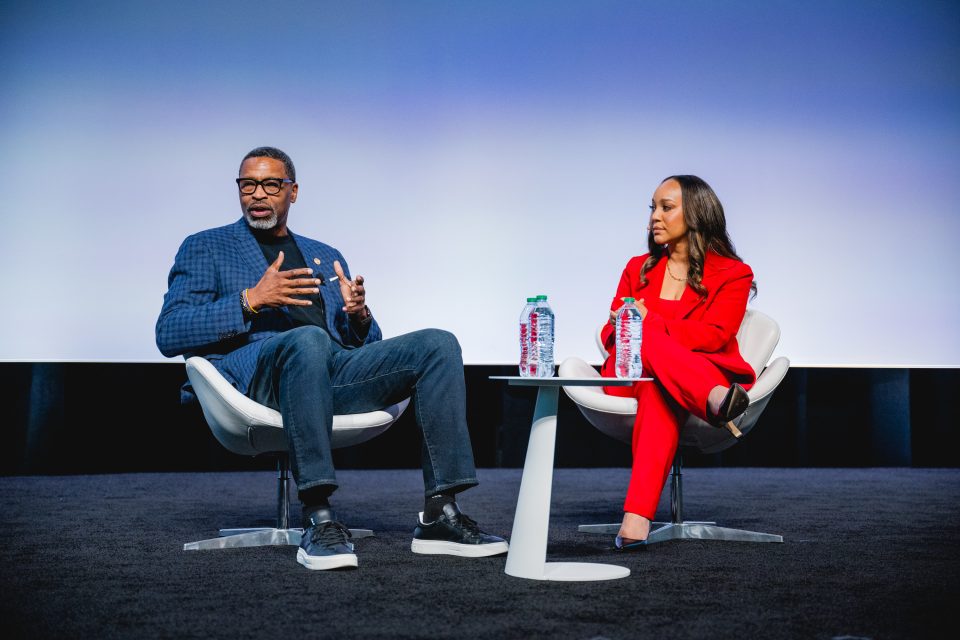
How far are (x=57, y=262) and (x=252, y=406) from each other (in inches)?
108

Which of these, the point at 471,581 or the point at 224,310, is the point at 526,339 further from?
the point at 224,310

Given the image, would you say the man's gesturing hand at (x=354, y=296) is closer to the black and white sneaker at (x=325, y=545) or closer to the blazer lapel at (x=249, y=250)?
the blazer lapel at (x=249, y=250)

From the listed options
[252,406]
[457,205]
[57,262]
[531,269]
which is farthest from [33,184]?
[252,406]

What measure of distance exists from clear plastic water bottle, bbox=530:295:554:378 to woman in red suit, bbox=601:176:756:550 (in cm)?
31

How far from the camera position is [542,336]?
2279 millimetres

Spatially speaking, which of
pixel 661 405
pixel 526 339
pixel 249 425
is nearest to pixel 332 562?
pixel 249 425

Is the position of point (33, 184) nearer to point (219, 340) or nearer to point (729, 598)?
point (219, 340)

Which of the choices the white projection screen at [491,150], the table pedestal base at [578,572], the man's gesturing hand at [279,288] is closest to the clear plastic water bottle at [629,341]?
the table pedestal base at [578,572]

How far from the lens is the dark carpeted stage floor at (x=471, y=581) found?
5.06 ft

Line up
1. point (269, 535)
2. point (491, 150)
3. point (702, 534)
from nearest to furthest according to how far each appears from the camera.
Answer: point (269, 535) → point (702, 534) → point (491, 150)

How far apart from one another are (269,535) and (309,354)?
0.59 m

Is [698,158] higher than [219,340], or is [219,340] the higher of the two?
[698,158]

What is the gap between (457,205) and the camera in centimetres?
482

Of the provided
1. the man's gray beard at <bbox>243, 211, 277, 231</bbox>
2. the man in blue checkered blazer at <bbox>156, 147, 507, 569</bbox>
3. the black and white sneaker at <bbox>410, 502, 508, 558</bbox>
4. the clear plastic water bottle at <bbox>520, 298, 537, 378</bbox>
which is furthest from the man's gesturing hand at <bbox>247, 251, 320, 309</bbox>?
the black and white sneaker at <bbox>410, 502, 508, 558</bbox>
